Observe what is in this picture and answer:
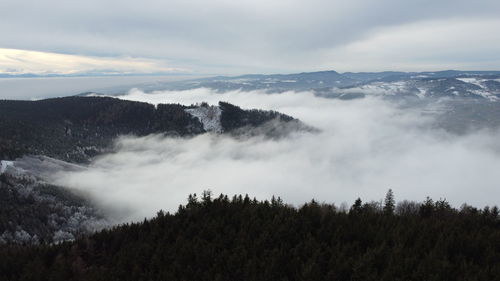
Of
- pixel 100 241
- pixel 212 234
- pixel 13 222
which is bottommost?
pixel 13 222

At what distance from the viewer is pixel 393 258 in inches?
2347

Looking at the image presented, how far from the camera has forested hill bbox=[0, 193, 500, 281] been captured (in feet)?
191

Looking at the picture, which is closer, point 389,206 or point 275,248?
point 275,248

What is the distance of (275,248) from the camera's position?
67.9m

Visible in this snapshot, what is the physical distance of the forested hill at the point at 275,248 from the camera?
58312mm

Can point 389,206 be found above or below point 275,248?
below

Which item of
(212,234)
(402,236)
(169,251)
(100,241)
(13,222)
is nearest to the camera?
(402,236)

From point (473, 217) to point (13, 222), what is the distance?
200 meters

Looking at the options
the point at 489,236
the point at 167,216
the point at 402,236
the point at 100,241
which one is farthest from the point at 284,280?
the point at 100,241

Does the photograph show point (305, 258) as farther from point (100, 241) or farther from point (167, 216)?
point (100, 241)

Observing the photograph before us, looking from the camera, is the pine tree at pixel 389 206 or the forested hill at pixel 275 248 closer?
the forested hill at pixel 275 248

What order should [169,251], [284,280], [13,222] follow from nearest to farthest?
[284,280] → [169,251] → [13,222]

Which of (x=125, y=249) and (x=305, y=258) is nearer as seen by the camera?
(x=305, y=258)

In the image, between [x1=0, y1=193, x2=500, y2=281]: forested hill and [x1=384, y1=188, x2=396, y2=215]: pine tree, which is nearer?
[x1=0, y1=193, x2=500, y2=281]: forested hill
